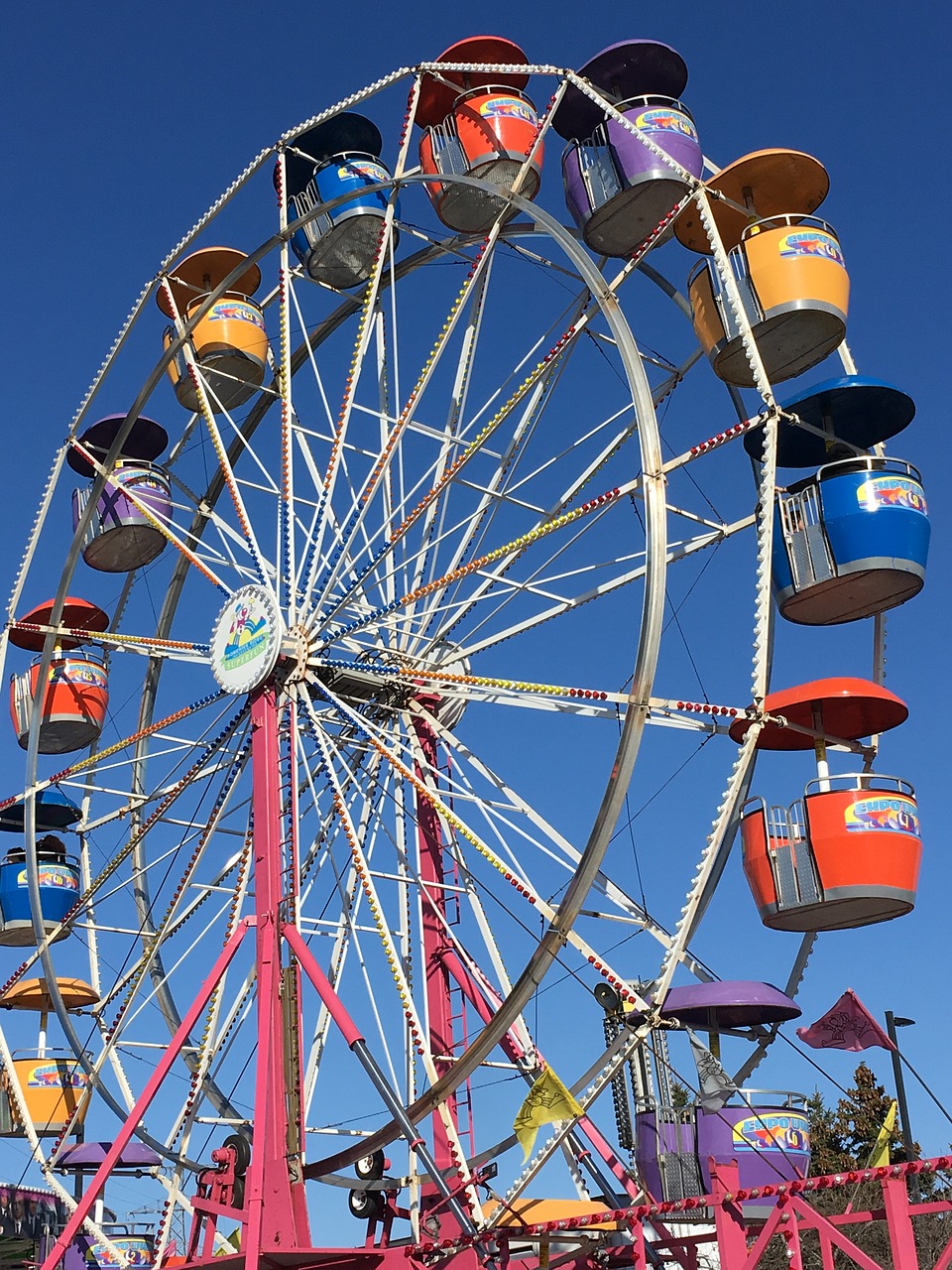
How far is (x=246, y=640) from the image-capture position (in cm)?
1466

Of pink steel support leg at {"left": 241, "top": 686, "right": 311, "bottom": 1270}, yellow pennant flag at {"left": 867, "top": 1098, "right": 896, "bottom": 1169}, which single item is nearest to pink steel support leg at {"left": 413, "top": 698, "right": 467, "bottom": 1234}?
pink steel support leg at {"left": 241, "top": 686, "right": 311, "bottom": 1270}

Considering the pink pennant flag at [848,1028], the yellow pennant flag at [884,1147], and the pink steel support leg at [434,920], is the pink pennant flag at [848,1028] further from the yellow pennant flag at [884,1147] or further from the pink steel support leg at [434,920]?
the pink steel support leg at [434,920]

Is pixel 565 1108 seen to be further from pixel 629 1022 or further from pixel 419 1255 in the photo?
pixel 419 1255

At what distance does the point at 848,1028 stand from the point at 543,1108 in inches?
121

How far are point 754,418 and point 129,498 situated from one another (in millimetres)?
7671

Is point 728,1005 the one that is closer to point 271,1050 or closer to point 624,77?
point 271,1050

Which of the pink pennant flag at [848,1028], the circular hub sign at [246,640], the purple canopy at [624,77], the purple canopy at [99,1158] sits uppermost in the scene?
the purple canopy at [624,77]

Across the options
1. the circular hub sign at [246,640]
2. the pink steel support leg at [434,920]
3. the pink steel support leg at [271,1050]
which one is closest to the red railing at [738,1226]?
the pink steel support leg at [271,1050]

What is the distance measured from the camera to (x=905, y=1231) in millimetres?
9211

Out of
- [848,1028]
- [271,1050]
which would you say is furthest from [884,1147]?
[271,1050]

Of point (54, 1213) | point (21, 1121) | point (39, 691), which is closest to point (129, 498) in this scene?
point (39, 691)

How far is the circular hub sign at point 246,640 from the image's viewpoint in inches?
562

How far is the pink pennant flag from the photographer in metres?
13.0

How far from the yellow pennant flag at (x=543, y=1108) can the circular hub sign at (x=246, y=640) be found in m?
4.52
